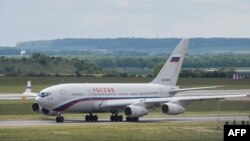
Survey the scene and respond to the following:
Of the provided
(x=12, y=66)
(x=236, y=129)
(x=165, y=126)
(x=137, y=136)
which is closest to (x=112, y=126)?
(x=165, y=126)

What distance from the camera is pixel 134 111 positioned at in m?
73.2

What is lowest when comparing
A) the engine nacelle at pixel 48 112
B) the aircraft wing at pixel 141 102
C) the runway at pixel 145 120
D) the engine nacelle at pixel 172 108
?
the runway at pixel 145 120

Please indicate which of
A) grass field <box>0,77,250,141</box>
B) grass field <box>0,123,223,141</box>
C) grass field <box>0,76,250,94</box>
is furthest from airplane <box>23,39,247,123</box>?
grass field <box>0,76,250,94</box>

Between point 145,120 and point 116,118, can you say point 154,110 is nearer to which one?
point 145,120

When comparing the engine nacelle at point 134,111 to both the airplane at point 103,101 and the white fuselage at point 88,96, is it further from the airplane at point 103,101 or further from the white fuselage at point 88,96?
the white fuselage at point 88,96

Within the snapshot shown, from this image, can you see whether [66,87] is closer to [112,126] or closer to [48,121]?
[48,121]

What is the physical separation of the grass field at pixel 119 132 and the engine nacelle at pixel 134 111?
24.4ft

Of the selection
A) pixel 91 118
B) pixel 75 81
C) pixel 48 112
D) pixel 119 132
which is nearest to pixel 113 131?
pixel 119 132

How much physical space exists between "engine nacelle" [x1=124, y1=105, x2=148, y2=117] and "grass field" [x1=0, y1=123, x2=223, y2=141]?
24.4 ft

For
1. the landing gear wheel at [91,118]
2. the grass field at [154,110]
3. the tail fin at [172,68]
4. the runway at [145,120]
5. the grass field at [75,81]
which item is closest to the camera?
the runway at [145,120]

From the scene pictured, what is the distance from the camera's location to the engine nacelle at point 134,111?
73125 millimetres
